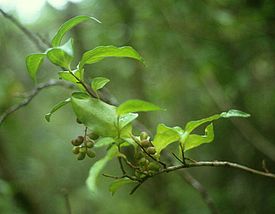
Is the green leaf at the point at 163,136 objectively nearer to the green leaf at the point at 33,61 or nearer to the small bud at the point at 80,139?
the small bud at the point at 80,139

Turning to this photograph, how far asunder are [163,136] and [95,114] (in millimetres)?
133

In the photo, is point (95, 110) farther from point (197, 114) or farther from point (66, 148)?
point (66, 148)

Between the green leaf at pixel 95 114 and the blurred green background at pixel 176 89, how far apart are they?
1024mm

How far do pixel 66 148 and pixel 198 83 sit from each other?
70.3 inches

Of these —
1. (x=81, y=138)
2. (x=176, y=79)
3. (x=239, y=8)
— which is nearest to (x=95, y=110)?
(x=81, y=138)

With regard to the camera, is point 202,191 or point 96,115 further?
point 202,191

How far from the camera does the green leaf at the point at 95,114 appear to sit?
676mm

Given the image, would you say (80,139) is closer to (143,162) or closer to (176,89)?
(143,162)

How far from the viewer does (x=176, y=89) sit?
306 cm

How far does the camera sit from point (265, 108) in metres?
2.55

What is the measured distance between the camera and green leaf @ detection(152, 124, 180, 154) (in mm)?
727

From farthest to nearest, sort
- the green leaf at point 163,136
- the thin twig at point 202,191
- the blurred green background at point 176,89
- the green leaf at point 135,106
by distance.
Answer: the blurred green background at point 176,89 → the thin twig at point 202,191 → the green leaf at point 163,136 → the green leaf at point 135,106

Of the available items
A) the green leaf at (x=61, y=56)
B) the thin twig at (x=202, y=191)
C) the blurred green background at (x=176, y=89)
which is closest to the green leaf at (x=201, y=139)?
the green leaf at (x=61, y=56)

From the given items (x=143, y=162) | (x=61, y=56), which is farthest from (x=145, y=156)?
(x=61, y=56)
